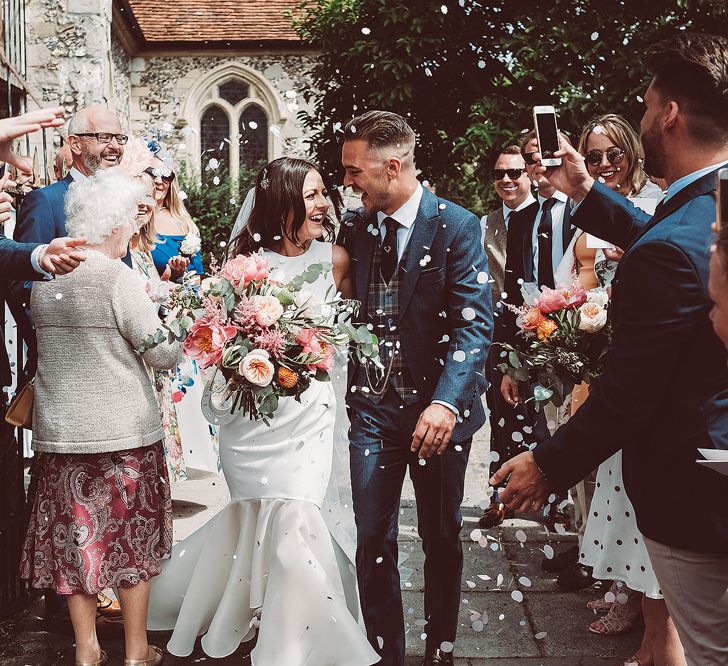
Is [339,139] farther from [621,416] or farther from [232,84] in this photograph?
[621,416]

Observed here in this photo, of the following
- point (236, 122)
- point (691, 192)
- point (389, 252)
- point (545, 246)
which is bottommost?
point (545, 246)

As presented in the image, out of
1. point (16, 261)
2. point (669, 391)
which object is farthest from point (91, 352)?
point (669, 391)

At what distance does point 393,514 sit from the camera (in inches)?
148

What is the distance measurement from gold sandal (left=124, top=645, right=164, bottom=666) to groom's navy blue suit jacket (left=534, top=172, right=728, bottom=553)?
7.63 ft

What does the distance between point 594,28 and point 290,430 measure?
908 centimetres

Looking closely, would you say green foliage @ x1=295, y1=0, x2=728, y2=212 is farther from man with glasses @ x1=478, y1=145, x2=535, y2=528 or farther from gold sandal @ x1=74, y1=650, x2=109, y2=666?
gold sandal @ x1=74, y1=650, x2=109, y2=666

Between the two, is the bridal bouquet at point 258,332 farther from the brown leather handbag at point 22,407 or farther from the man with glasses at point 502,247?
the man with glasses at point 502,247

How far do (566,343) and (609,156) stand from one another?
129 centimetres

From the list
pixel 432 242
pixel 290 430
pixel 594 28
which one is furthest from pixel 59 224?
pixel 594 28

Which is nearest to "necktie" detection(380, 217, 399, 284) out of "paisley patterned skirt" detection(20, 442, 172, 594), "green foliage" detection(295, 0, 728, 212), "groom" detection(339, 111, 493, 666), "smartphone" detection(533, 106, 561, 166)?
"groom" detection(339, 111, 493, 666)

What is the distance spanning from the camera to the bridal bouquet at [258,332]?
11.4 ft

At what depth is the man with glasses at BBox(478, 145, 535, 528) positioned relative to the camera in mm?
6402

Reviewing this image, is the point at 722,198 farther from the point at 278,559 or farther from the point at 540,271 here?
the point at 540,271

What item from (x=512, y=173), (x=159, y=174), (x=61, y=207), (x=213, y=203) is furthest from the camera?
(x=213, y=203)
